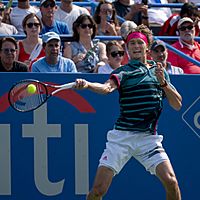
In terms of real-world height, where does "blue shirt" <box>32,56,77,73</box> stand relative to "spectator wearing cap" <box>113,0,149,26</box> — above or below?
below

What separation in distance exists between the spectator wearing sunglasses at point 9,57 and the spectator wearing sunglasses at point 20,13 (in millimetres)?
1896

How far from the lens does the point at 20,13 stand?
39.5ft

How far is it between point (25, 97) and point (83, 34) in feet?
9.29

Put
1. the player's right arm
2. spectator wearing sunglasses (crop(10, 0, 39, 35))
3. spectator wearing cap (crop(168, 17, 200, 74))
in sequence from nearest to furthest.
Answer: the player's right arm → spectator wearing cap (crop(168, 17, 200, 74)) → spectator wearing sunglasses (crop(10, 0, 39, 35))

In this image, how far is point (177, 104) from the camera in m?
8.21

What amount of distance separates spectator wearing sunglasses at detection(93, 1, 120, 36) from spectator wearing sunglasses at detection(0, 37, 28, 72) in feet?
6.95

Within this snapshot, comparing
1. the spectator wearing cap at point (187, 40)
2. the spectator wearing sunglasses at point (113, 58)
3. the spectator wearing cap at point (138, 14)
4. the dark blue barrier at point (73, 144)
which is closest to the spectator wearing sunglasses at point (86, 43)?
the spectator wearing sunglasses at point (113, 58)

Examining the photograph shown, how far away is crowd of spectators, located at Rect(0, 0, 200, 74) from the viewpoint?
1007 cm

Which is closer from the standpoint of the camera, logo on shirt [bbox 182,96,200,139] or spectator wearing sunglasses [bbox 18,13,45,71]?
logo on shirt [bbox 182,96,200,139]

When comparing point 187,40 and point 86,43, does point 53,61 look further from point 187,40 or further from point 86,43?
point 187,40

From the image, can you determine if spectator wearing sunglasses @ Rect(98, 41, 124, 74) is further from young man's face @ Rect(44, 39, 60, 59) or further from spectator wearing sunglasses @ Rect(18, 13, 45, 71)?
spectator wearing sunglasses @ Rect(18, 13, 45, 71)

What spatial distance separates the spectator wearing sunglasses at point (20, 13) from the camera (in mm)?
11969

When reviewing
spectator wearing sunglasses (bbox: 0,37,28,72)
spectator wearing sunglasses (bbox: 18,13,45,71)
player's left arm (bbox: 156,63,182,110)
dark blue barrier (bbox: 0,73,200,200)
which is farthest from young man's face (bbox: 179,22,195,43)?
player's left arm (bbox: 156,63,182,110)

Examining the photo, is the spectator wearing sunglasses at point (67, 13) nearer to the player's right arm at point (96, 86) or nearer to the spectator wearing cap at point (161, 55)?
the spectator wearing cap at point (161, 55)
